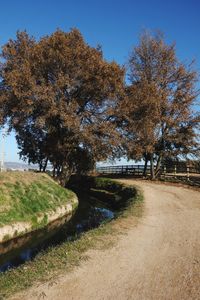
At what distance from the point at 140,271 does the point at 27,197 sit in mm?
13684

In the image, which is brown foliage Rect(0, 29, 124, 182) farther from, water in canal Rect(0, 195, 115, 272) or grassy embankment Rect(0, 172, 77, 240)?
water in canal Rect(0, 195, 115, 272)

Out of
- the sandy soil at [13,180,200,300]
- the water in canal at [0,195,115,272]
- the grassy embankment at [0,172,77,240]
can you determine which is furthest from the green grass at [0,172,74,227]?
Result: the sandy soil at [13,180,200,300]

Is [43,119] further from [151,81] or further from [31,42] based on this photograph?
[151,81]

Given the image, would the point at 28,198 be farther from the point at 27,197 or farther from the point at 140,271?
the point at 140,271

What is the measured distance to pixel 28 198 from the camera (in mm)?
22047

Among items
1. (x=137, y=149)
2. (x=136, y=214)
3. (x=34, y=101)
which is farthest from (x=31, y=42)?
(x=136, y=214)

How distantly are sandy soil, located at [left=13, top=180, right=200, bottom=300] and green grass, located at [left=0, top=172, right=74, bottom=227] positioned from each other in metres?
7.02

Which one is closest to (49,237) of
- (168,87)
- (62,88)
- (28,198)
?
(28,198)

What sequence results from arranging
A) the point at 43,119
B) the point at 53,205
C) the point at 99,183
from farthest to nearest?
the point at 99,183 < the point at 43,119 < the point at 53,205

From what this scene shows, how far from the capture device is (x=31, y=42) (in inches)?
1334

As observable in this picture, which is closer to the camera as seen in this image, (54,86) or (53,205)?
(53,205)

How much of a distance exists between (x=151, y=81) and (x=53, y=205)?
26113mm

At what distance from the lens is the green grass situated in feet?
62.3

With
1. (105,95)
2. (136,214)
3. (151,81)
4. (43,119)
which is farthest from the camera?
(151,81)
